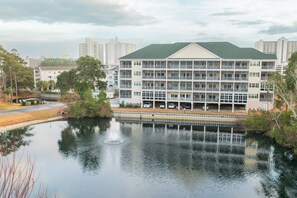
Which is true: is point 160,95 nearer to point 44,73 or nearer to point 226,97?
point 226,97

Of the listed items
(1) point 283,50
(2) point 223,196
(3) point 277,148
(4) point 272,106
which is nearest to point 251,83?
(4) point 272,106

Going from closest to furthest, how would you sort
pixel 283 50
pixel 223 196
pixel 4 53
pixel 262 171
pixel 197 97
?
pixel 223 196, pixel 262 171, pixel 197 97, pixel 4 53, pixel 283 50

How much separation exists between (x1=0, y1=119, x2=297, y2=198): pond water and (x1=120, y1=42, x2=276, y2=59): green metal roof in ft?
49.1

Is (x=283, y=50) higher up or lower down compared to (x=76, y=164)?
higher up

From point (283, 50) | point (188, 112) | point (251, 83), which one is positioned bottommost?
point (188, 112)

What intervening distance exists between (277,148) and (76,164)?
23471 mm

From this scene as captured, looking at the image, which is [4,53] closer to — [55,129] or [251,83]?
[55,129]

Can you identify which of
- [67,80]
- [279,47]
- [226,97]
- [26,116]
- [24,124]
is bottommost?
[24,124]

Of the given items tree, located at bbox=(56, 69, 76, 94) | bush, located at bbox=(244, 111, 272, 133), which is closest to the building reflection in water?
bush, located at bbox=(244, 111, 272, 133)

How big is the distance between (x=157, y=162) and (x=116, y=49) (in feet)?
456

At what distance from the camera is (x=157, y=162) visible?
27531mm

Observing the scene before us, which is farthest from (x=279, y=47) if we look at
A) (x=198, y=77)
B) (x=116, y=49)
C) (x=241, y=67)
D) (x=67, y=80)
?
(x=67, y=80)

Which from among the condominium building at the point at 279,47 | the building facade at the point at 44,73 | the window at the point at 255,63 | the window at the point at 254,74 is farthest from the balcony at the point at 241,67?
the condominium building at the point at 279,47

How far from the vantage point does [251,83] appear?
48.9 m
